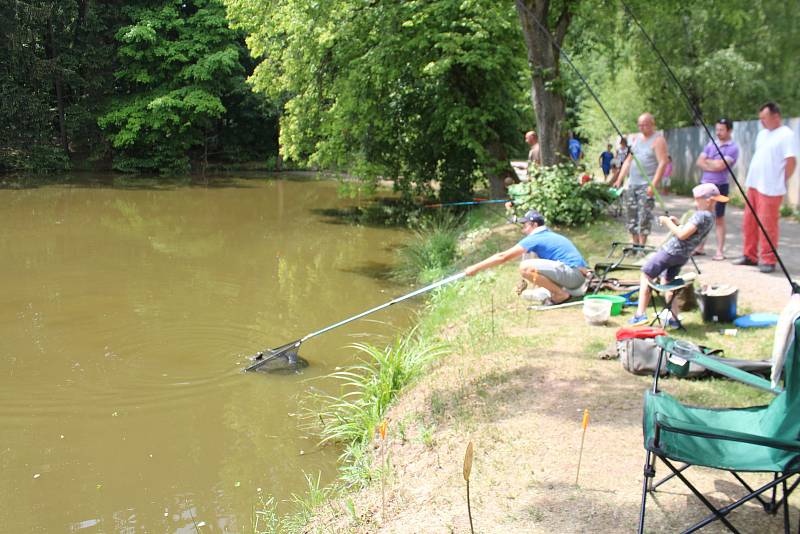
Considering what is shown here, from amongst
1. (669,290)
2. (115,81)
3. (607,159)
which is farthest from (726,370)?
(115,81)

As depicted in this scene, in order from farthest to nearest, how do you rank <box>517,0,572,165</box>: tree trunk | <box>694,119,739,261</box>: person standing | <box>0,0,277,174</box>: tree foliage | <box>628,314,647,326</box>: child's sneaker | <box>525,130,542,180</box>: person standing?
<box>0,0,277,174</box>: tree foliage
<box>525,130,542,180</box>: person standing
<box>517,0,572,165</box>: tree trunk
<box>694,119,739,261</box>: person standing
<box>628,314,647,326</box>: child's sneaker

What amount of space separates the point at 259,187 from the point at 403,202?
10220mm

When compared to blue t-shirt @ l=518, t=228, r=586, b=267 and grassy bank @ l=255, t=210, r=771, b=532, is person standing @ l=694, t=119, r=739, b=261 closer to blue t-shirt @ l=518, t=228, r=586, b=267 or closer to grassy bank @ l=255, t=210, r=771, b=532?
blue t-shirt @ l=518, t=228, r=586, b=267

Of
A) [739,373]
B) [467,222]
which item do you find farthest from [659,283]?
[467,222]

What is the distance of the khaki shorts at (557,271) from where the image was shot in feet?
25.0

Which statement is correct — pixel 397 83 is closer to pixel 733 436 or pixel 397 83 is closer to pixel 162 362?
pixel 162 362

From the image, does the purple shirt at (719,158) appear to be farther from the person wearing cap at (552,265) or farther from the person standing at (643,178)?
the person wearing cap at (552,265)

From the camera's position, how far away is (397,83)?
16781mm

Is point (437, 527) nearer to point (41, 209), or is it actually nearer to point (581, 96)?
point (41, 209)

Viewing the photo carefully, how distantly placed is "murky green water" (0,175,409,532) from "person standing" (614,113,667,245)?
3335 mm

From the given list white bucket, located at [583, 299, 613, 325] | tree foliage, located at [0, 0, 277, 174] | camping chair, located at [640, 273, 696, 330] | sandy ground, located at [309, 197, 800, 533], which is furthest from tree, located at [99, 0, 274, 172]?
sandy ground, located at [309, 197, 800, 533]

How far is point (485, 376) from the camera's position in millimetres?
5684

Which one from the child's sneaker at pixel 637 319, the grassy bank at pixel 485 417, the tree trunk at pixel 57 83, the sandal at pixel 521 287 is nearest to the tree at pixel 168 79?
the tree trunk at pixel 57 83

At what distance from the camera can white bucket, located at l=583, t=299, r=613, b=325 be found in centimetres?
682
